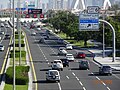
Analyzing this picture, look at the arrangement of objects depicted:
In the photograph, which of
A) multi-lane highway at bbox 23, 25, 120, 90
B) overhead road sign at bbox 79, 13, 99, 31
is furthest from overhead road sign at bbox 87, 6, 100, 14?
multi-lane highway at bbox 23, 25, 120, 90

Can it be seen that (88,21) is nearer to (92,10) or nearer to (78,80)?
(92,10)

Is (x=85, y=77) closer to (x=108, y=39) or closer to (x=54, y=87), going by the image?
(x=54, y=87)

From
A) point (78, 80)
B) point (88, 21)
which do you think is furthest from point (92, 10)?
point (78, 80)

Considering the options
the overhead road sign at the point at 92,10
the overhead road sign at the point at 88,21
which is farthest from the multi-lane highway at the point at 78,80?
the overhead road sign at the point at 92,10

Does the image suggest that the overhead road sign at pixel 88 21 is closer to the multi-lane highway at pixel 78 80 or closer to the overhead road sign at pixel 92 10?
the overhead road sign at pixel 92 10

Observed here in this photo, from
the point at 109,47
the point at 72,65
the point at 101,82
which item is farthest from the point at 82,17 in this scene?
the point at 109,47

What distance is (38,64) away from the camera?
2525 inches

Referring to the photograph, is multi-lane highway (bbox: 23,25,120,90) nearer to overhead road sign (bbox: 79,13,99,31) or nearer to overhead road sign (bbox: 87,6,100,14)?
overhead road sign (bbox: 79,13,99,31)

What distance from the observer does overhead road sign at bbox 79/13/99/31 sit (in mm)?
65000

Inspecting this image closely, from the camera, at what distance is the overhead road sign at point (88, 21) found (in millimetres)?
65000

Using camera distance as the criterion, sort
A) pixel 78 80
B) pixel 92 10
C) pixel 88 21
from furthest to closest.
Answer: pixel 92 10, pixel 88 21, pixel 78 80

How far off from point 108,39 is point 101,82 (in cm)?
4387

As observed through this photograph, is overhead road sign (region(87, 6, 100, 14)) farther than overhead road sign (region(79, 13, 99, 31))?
Yes

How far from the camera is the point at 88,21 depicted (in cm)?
6544
